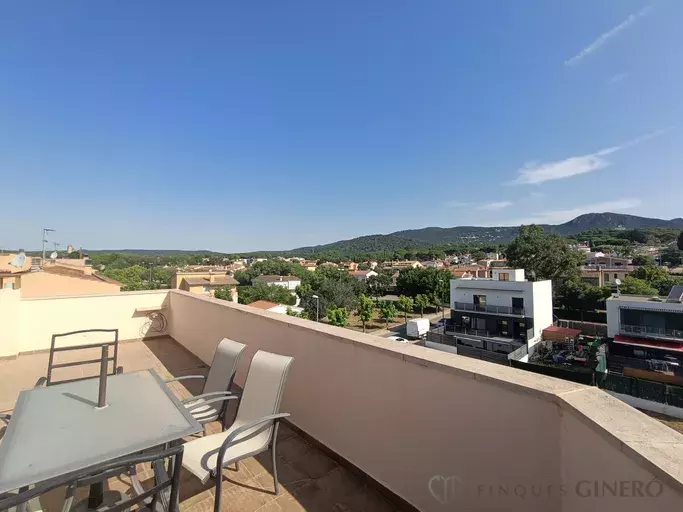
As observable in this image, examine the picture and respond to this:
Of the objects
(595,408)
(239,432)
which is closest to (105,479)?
(239,432)

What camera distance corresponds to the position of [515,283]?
2052cm

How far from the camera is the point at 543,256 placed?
113 feet

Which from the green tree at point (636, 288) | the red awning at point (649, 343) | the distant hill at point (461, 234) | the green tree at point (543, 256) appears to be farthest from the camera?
the distant hill at point (461, 234)

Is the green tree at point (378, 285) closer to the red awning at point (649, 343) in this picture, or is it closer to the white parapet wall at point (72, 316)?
the red awning at point (649, 343)

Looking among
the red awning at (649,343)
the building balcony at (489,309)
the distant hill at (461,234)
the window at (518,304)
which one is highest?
the distant hill at (461,234)

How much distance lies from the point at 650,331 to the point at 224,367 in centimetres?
2388

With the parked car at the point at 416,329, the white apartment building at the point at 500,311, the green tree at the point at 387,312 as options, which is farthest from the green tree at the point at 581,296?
the parked car at the point at 416,329

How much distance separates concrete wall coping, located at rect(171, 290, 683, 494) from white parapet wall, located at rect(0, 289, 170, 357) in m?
5.17

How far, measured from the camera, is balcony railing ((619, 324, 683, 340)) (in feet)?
54.4

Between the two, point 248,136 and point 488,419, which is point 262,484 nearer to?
point 488,419

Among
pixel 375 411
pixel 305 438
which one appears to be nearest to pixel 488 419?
pixel 375 411

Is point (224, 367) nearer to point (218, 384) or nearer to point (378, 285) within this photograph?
point (218, 384)

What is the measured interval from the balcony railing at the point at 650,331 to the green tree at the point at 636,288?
14044 mm

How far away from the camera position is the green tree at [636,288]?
91.2 feet
